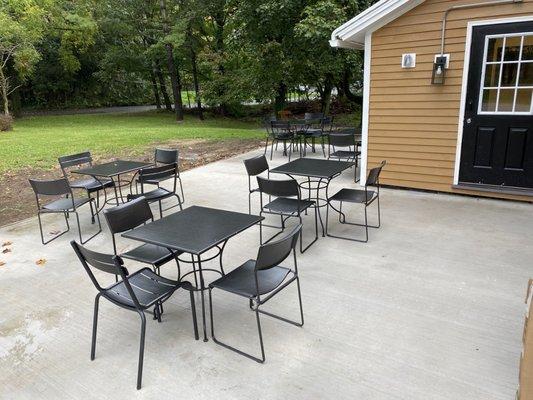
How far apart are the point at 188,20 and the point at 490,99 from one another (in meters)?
14.3

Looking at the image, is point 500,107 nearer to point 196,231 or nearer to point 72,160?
point 196,231

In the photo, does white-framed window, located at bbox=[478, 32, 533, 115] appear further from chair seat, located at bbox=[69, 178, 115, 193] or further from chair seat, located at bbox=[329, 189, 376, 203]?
chair seat, located at bbox=[69, 178, 115, 193]

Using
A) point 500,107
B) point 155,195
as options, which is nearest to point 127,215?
point 155,195

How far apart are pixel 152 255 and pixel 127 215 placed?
37 centimetres

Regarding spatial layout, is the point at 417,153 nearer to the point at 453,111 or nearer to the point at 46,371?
the point at 453,111

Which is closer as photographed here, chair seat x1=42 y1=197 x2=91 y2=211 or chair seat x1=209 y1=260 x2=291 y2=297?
chair seat x1=209 y1=260 x2=291 y2=297

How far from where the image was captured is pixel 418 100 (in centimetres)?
562

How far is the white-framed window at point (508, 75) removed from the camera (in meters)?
4.88

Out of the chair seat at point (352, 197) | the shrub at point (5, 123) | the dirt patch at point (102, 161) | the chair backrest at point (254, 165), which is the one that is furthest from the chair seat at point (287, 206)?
the shrub at point (5, 123)

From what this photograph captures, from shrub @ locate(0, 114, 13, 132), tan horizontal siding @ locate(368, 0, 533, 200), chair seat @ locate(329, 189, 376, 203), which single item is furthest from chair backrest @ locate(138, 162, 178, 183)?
shrub @ locate(0, 114, 13, 132)

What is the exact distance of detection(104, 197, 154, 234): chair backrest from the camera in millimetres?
2932

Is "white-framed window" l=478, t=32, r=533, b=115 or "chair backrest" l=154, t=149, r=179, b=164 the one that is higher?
"white-framed window" l=478, t=32, r=533, b=115

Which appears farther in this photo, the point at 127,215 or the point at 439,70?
the point at 439,70

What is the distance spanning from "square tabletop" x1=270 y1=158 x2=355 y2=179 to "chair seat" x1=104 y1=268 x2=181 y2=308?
7.14 feet
